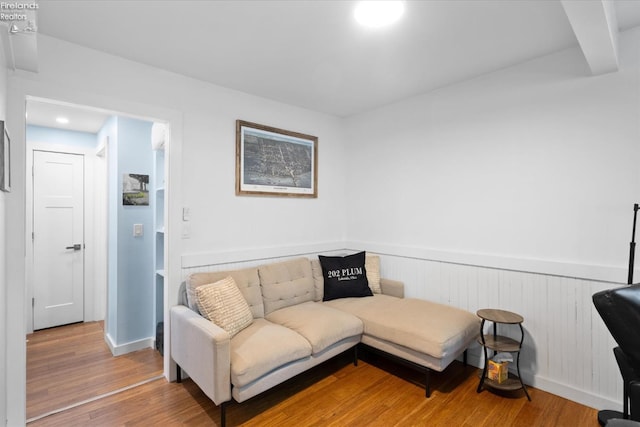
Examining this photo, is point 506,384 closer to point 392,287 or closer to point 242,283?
point 392,287

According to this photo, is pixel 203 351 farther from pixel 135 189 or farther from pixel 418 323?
pixel 135 189

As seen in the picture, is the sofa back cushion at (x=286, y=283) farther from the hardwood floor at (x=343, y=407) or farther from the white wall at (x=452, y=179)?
the hardwood floor at (x=343, y=407)

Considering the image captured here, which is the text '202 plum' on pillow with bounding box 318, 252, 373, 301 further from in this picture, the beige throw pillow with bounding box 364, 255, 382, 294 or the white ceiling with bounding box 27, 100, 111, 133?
the white ceiling with bounding box 27, 100, 111, 133

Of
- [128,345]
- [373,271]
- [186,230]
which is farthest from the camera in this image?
[373,271]

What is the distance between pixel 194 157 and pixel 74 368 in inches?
83.7

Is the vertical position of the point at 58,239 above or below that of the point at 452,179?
below

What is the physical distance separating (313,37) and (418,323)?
223 centimetres

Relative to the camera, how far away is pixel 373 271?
345 cm

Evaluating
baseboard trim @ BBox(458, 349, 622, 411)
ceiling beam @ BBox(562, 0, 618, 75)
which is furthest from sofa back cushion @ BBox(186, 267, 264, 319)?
ceiling beam @ BBox(562, 0, 618, 75)

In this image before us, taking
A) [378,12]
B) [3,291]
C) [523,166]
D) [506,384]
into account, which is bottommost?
[506,384]

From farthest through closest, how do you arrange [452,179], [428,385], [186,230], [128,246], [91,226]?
[91,226] → [128,246] → [452,179] → [186,230] → [428,385]

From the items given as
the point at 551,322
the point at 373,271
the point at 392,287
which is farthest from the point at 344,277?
the point at 551,322

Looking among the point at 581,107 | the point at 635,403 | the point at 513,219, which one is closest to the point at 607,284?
the point at 513,219

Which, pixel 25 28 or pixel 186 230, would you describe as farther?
pixel 186 230
